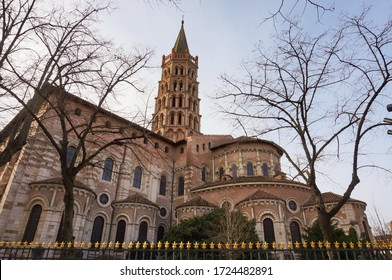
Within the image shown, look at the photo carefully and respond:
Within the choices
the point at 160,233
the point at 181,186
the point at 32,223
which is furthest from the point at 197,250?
the point at 181,186

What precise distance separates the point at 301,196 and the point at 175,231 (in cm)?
1218

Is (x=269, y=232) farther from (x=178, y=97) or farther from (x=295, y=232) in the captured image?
(x=178, y=97)

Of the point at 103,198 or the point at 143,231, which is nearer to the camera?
the point at 143,231

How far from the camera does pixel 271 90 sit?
10.5 metres

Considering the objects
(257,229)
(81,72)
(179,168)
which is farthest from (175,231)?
(81,72)

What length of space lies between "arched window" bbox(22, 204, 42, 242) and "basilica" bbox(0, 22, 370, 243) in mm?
65

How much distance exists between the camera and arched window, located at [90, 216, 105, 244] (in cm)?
2066

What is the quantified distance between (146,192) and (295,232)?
1471 centimetres

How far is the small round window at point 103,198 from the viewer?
72.0 feet

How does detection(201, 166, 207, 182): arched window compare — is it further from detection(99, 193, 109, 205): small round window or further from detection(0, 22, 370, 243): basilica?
detection(99, 193, 109, 205): small round window

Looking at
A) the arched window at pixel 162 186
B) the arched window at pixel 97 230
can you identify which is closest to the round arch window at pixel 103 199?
the arched window at pixel 97 230

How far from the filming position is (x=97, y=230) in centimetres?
2094
